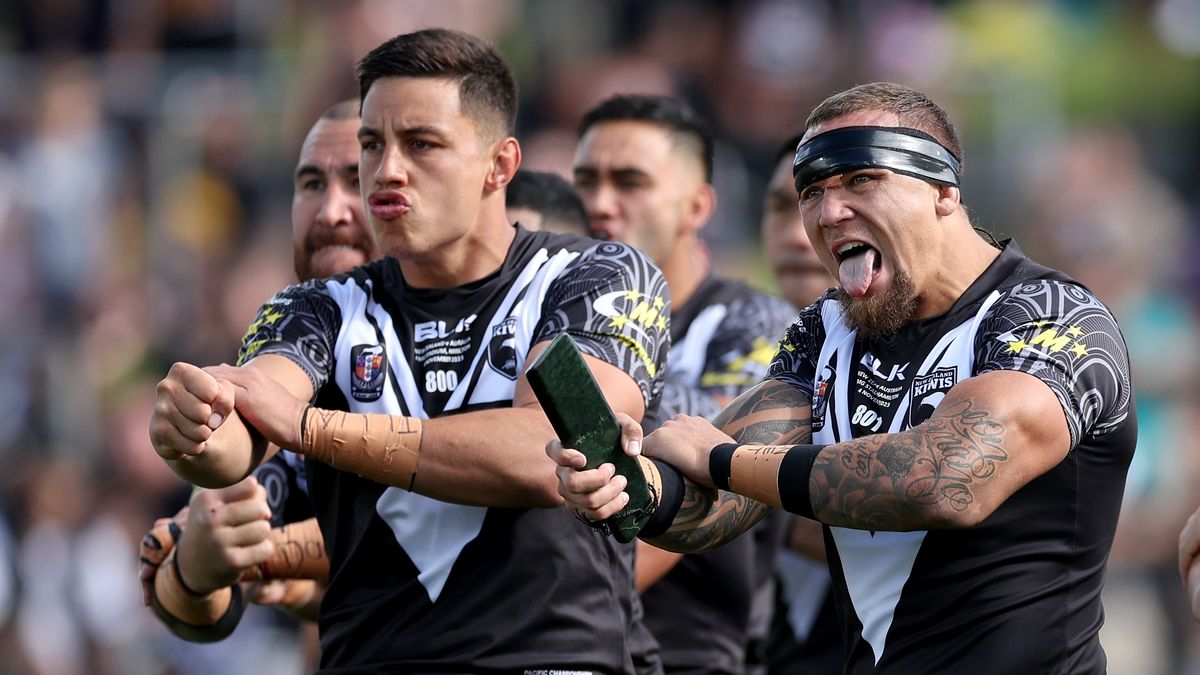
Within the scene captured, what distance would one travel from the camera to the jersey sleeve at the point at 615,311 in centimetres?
528

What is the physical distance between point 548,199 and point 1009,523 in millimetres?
3277

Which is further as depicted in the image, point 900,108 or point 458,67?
point 458,67

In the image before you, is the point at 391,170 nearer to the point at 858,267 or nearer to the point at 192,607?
the point at 858,267

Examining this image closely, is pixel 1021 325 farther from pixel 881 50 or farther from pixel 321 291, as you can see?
pixel 881 50

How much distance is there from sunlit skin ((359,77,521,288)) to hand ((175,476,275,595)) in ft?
3.29

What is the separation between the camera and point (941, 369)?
471 cm

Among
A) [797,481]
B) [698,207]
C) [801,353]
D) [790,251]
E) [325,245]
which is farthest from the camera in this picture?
[698,207]

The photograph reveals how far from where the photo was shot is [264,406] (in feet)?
16.2

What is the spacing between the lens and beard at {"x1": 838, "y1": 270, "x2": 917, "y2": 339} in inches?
189

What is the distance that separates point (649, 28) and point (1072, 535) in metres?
10.6

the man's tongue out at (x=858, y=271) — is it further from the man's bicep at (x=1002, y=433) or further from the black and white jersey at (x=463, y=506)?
the black and white jersey at (x=463, y=506)

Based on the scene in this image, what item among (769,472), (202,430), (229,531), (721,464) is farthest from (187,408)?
(769,472)

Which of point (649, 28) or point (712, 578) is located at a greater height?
point (649, 28)

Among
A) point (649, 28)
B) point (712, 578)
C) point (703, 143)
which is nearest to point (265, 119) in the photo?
point (649, 28)
